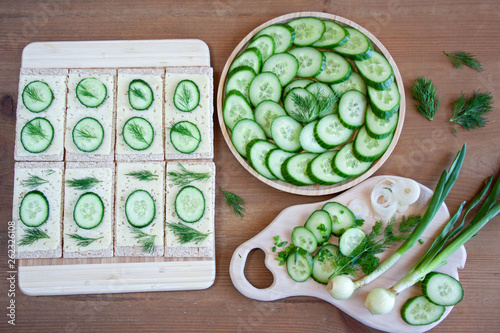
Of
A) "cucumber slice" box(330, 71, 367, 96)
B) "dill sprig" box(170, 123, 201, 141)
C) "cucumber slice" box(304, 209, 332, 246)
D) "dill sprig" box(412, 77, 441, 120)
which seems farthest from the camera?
"dill sprig" box(412, 77, 441, 120)

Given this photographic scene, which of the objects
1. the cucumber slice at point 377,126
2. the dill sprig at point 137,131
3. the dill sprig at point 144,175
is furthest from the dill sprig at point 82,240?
the cucumber slice at point 377,126

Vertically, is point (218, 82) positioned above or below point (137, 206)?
above

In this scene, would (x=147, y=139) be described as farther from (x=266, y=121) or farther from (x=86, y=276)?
(x=86, y=276)

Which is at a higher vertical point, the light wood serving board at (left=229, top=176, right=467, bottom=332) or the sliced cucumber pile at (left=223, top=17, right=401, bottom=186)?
the sliced cucumber pile at (left=223, top=17, right=401, bottom=186)

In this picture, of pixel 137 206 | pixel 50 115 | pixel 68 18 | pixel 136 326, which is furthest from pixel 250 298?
pixel 68 18

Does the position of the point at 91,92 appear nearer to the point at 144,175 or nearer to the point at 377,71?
the point at 144,175

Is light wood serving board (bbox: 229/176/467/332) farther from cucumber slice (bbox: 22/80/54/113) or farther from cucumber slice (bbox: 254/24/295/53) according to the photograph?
cucumber slice (bbox: 22/80/54/113)

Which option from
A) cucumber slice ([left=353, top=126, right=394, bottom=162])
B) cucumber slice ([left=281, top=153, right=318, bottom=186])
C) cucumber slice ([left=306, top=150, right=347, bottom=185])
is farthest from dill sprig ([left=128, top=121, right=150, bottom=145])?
cucumber slice ([left=353, top=126, right=394, bottom=162])

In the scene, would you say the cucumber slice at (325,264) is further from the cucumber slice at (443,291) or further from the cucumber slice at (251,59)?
the cucumber slice at (251,59)
